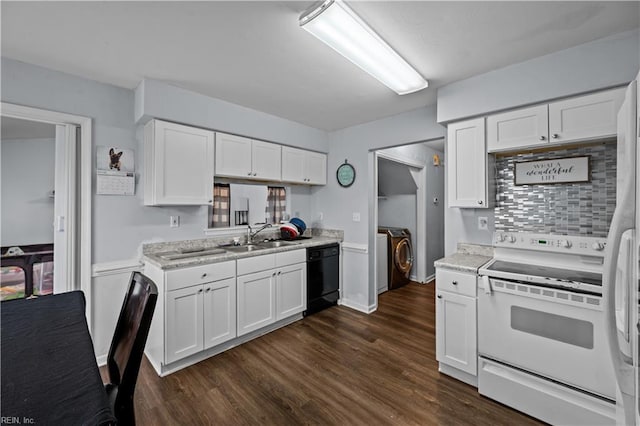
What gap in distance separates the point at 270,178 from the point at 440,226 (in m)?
3.55

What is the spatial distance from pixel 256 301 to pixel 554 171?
2822mm

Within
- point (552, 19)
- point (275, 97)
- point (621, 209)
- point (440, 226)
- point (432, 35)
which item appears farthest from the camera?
point (440, 226)

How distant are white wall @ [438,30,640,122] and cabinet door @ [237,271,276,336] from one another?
7.64ft

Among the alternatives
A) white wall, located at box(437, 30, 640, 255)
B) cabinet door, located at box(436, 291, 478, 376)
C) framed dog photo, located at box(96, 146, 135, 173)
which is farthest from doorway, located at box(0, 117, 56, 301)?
white wall, located at box(437, 30, 640, 255)

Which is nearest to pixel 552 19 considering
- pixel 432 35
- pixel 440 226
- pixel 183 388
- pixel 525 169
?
pixel 432 35

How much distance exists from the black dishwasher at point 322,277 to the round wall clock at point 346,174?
867 millimetres

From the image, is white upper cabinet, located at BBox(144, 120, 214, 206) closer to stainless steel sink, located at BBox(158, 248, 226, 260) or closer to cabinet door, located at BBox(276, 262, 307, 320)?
stainless steel sink, located at BBox(158, 248, 226, 260)

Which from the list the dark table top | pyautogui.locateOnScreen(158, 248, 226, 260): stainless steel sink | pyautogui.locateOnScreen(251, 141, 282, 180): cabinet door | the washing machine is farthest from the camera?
the washing machine

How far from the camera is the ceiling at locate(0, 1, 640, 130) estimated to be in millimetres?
1486

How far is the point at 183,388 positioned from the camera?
6.56 ft

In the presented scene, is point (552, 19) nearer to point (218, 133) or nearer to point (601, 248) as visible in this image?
point (601, 248)

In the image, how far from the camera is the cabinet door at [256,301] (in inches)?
103

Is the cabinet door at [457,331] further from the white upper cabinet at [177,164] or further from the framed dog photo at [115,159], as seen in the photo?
the framed dog photo at [115,159]

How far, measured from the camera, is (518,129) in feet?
6.81
